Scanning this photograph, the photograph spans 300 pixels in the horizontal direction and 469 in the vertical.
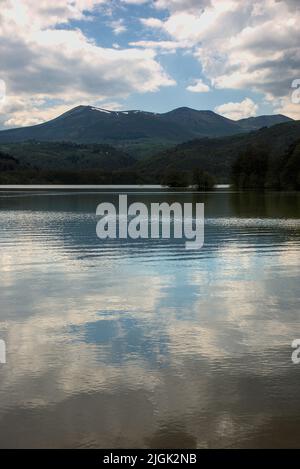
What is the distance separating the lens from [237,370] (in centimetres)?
1018

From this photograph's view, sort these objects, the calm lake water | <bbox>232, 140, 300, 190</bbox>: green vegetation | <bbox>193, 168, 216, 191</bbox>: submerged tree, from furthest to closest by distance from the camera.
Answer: <bbox>193, 168, 216, 191</bbox>: submerged tree, <bbox>232, 140, 300, 190</bbox>: green vegetation, the calm lake water

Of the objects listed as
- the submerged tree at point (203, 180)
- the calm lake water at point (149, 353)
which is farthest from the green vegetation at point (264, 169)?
the calm lake water at point (149, 353)

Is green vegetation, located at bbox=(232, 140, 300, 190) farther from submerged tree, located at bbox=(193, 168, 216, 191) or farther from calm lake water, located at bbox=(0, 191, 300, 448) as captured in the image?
calm lake water, located at bbox=(0, 191, 300, 448)

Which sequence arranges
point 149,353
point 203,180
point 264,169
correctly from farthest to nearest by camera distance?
point 203,180, point 264,169, point 149,353

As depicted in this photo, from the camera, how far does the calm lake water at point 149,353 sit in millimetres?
7859

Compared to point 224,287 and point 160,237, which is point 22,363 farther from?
point 160,237

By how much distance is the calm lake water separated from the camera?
7859mm

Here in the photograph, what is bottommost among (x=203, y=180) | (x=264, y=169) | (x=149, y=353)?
(x=149, y=353)

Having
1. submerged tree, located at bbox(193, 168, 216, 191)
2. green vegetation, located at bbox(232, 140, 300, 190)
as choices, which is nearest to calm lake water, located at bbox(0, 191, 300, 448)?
green vegetation, located at bbox(232, 140, 300, 190)

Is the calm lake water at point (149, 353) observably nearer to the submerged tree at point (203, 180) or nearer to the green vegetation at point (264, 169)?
the green vegetation at point (264, 169)

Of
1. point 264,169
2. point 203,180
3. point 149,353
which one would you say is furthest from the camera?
point 203,180

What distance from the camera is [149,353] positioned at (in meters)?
11.1

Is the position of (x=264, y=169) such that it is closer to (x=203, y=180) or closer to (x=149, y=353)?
(x=203, y=180)

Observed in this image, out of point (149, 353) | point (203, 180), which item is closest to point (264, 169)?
point (203, 180)
